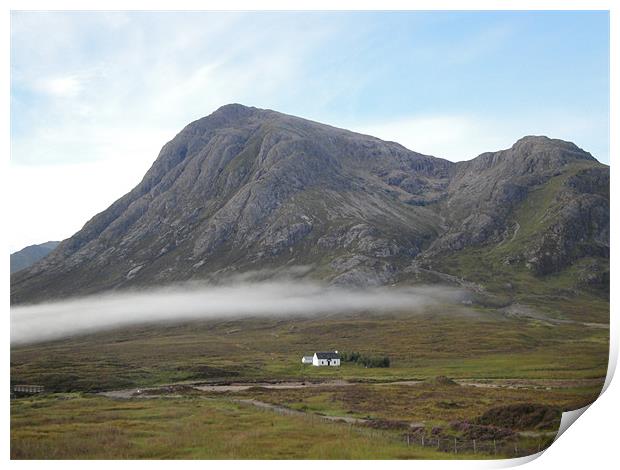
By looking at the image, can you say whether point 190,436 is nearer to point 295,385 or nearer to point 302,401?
point 302,401

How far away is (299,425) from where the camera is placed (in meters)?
55.8

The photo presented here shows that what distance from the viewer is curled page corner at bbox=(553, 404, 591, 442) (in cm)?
5408

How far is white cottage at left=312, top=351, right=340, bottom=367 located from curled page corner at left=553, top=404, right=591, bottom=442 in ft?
232

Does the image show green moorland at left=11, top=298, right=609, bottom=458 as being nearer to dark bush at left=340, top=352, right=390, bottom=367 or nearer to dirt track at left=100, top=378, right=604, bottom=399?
dirt track at left=100, top=378, right=604, bottom=399

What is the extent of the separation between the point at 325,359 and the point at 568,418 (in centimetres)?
7277

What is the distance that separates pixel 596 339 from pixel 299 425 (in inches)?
5067

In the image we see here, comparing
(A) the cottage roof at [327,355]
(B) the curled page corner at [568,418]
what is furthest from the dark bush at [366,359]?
(B) the curled page corner at [568,418]

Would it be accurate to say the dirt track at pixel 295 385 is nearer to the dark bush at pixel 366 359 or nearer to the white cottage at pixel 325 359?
the dark bush at pixel 366 359

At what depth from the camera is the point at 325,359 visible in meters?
124

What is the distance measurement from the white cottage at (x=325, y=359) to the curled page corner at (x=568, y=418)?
70861mm

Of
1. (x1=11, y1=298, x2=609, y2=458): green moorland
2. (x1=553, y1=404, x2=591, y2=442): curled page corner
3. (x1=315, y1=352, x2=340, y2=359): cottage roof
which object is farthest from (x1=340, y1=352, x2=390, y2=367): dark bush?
(x1=553, y1=404, x2=591, y2=442): curled page corner
